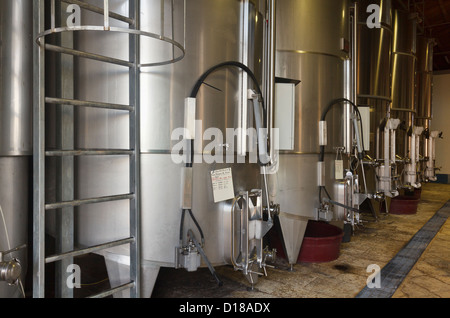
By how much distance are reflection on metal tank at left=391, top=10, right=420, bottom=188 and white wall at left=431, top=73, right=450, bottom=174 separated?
5.37 m

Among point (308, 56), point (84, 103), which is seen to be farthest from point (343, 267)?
point (84, 103)

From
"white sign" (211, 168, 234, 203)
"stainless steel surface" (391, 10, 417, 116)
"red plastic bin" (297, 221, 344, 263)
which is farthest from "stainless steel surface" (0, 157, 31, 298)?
"stainless steel surface" (391, 10, 417, 116)

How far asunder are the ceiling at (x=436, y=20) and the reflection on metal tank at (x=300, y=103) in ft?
11.7

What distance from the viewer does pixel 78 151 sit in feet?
5.39

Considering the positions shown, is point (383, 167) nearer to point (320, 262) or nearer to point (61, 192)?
point (320, 262)

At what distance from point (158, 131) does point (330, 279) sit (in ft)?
5.48

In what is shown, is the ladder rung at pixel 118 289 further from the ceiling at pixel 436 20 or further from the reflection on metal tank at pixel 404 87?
the ceiling at pixel 436 20

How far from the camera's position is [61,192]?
74.2 inches

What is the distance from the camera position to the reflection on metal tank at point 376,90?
430 cm

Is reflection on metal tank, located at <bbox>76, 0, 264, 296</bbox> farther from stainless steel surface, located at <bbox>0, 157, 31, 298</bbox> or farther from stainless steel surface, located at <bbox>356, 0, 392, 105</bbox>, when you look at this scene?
stainless steel surface, located at <bbox>356, 0, 392, 105</bbox>

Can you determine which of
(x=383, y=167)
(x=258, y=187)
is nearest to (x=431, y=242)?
(x=383, y=167)

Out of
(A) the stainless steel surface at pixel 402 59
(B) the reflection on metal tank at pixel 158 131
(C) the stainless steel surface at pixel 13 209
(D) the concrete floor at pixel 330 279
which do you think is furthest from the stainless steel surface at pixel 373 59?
(C) the stainless steel surface at pixel 13 209

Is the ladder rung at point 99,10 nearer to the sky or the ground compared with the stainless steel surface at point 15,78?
nearer to the sky

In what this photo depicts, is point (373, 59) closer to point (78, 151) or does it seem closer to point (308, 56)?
point (308, 56)
